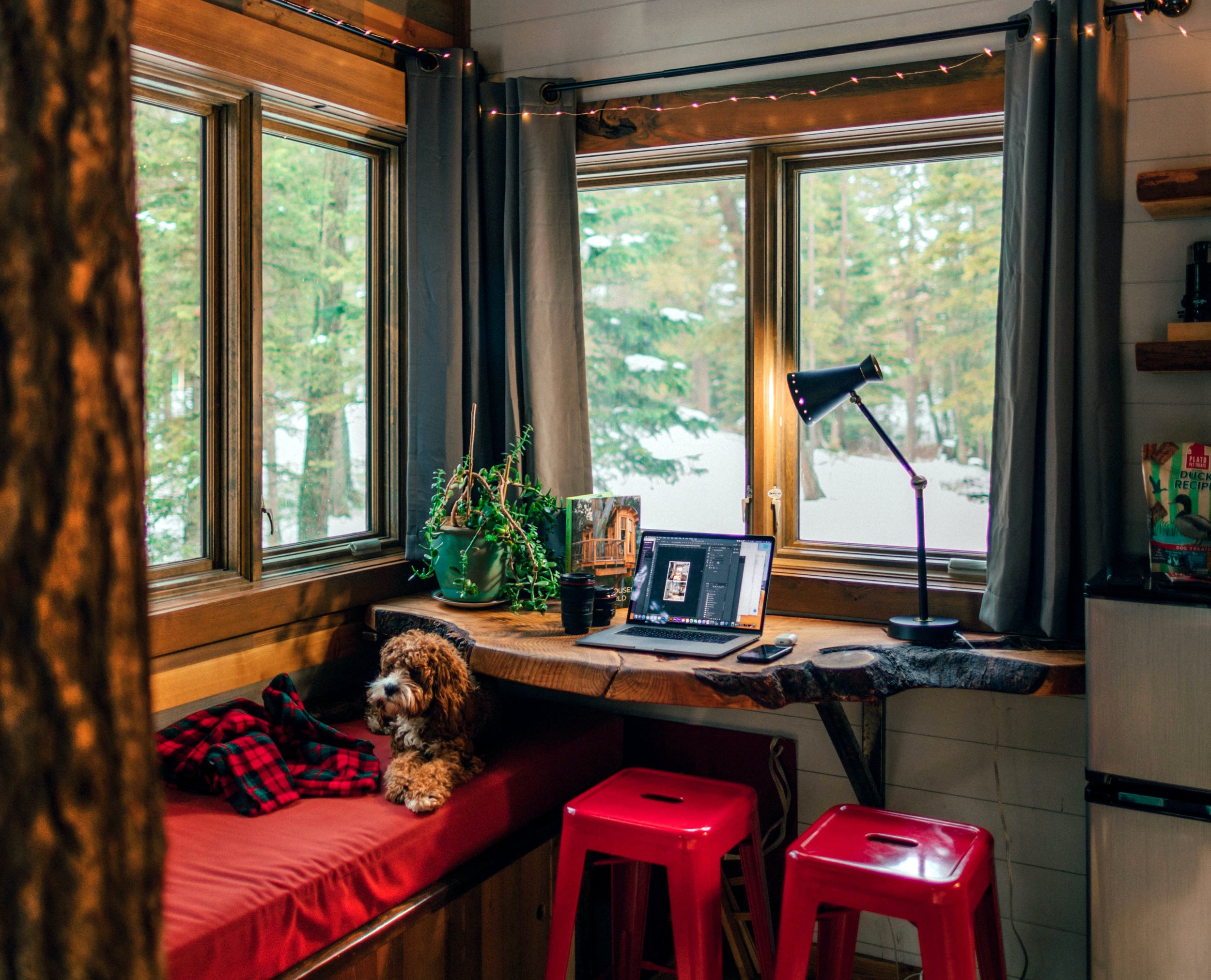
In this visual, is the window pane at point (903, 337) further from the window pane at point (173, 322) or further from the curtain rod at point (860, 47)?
the window pane at point (173, 322)

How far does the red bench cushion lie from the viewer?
158 cm

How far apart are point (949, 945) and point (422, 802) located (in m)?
1.01

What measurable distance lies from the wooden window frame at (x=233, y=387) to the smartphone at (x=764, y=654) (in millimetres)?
1136

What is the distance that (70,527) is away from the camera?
27 centimetres

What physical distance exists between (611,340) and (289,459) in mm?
967

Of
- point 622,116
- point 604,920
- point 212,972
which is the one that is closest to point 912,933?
point 604,920

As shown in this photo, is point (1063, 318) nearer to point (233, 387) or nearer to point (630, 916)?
point (630, 916)

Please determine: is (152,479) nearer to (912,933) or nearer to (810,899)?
(810,899)

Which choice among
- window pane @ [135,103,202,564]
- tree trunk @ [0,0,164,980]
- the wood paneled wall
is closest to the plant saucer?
window pane @ [135,103,202,564]

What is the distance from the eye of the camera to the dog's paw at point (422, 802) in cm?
197

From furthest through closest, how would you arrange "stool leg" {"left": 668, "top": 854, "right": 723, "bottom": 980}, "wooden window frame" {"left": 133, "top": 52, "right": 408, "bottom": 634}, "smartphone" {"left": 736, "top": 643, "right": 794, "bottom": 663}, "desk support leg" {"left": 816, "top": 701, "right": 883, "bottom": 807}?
"wooden window frame" {"left": 133, "top": 52, "right": 408, "bottom": 634} < "desk support leg" {"left": 816, "top": 701, "right": 883, "bottom": 807} < "smartphone" {"left": 736, "top": 643, "right": 794, "bottom": 663} < "stool leg" {"left": 668, "top": 854, "right": 723, "bottom": 980}

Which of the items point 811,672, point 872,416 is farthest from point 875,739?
point 872,416

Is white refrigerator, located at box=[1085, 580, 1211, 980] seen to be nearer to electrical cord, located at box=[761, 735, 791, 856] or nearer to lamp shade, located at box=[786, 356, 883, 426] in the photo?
lamp shade, located at box=[786, 356, 883, 426]

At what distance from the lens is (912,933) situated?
2.44 m
